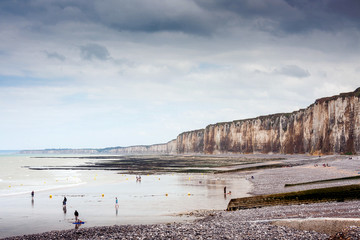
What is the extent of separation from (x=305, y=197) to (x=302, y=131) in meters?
106

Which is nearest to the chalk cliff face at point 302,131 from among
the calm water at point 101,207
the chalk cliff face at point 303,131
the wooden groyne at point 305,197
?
the chalk cliff face at point 303,131

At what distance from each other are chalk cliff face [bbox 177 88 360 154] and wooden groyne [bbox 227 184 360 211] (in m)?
74.1

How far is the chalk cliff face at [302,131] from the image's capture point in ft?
303

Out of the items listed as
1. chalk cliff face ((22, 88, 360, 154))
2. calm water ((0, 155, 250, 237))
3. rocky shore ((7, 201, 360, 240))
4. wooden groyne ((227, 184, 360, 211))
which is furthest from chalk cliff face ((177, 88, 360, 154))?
rocky shore ((7, 201, 360, 240))

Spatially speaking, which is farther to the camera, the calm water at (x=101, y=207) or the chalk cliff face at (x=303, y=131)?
the chalk cliff face at (x=303, y=131)

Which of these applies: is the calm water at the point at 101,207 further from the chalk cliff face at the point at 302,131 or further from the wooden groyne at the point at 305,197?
the chalk cliff face at the point at 302,131

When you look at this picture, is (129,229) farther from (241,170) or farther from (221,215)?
(241,170)

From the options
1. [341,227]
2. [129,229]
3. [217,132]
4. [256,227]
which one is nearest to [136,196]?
[129,229]

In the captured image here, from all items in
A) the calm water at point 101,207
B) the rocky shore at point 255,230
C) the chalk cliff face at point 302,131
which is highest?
the chalk cliff face at point 302,131

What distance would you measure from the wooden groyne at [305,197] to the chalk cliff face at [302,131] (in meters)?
74.1

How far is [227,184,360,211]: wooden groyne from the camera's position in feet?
72.8

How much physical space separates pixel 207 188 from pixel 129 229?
25365 millimetres

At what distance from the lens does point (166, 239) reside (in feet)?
49.8

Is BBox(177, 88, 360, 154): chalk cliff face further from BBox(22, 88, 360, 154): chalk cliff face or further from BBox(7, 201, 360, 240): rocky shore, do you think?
BBox(7, 201, 360, 240): rocky shore
